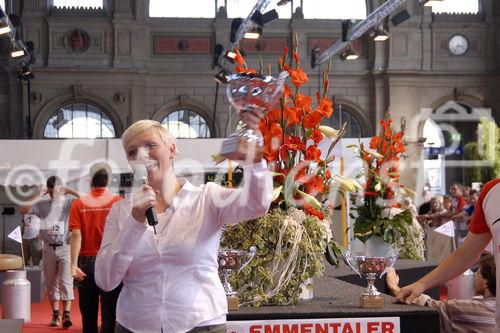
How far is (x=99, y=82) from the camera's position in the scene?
69.5ft

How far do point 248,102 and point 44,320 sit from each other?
6.67 metres

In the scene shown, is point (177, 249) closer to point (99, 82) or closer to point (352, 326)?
point (352, 326)

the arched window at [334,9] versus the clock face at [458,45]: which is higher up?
the arched window at [334,9]

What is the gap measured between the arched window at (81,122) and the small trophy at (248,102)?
19.2m

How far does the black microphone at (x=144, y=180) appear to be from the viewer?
7.14 ft

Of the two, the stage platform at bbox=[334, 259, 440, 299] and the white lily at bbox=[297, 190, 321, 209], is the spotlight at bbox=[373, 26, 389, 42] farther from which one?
the white lily at bbox=[297, 190, 321, 209]

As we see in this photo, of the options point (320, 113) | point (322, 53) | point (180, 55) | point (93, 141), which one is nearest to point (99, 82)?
point (180, 55)

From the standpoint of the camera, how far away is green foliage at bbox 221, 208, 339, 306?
10.9 ft

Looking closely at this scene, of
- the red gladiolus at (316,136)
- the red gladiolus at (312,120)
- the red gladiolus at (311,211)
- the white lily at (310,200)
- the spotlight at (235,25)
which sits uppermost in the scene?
the spotlight at (235,25)

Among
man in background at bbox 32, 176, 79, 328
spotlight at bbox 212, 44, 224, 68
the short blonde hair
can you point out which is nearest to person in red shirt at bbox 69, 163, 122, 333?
man in background at bbox 32, 176, 79, 328

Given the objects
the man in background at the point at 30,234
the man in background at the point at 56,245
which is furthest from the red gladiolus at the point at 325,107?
the man in background at the point at 30,234

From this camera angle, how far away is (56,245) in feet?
24.8

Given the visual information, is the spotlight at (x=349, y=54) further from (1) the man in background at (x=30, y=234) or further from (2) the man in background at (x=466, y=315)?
(2) the man in background at (x=466, y=315)

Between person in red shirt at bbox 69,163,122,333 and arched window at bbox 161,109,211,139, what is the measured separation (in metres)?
16.0
